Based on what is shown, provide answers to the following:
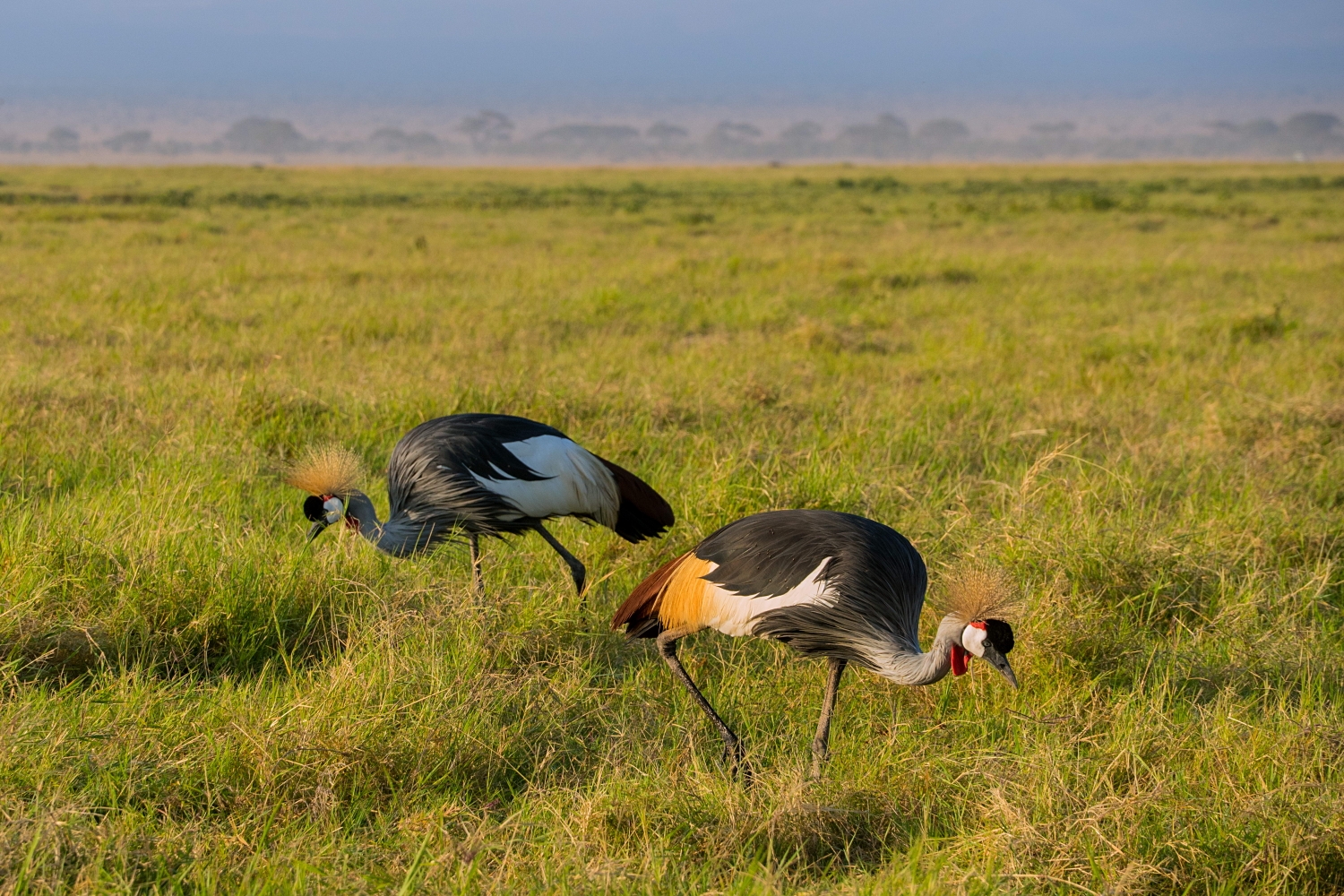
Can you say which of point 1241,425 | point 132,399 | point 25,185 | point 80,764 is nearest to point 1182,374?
point 1241,425

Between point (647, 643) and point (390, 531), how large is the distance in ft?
2.83

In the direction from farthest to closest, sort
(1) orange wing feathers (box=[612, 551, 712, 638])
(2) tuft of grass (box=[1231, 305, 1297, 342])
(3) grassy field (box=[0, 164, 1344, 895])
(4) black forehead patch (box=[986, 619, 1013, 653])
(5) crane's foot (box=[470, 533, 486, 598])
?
(2) tuft of grass (box=[1231, 305, 1297, 342])
(5) crane's foot (box=[470, 533, 486, 598])
(1) orange wing feathers (box=[612, 551, 712, 638])
(4) black forehead patch (box=[986, 619, 1013, 653])
(3) grassy field (box=[0, 164, 1344, 895])

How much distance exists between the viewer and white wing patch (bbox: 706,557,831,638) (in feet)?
8.29

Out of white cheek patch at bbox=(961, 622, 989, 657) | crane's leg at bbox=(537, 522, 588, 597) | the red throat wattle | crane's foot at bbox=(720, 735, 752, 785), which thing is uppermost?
white cheek patch at bbox=(961, 622, 989, 657)

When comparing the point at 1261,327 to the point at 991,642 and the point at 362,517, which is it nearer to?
the point at 991,642

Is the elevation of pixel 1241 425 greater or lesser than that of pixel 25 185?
lesser

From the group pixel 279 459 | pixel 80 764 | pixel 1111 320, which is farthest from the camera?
pixel 1111 320

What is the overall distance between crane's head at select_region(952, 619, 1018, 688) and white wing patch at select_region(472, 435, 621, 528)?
145cm

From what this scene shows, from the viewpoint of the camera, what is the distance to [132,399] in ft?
16.6

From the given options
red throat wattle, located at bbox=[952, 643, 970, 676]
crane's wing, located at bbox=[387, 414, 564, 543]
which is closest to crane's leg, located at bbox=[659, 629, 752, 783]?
red throat wattle, located at bbox=[952, 643, 970, 676]

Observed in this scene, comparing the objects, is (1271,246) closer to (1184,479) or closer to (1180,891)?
(1184,479)

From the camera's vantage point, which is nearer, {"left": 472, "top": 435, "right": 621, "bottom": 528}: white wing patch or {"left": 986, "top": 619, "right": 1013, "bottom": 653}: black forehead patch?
{"left": 986, "top": 619, "right": 1013, "bottom": 653}: black forehead patch

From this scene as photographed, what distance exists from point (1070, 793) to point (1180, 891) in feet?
0.85

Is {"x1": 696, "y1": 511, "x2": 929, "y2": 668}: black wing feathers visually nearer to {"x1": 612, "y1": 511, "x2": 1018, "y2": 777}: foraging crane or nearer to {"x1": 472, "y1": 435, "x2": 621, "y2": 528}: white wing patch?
{"x1": 612, "y1": 511, "x2": 1018, "y2": 777}: foraging crane
